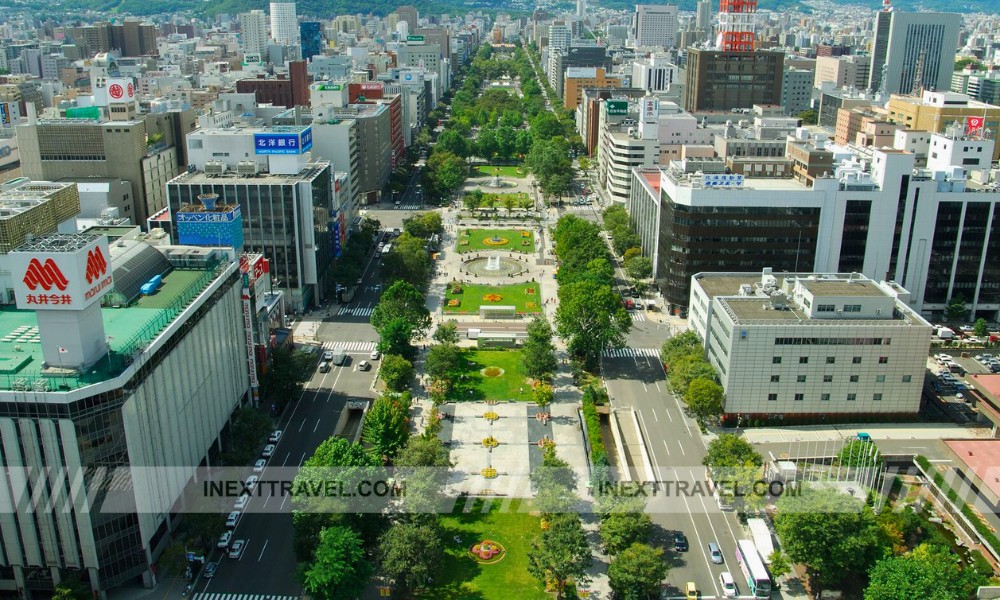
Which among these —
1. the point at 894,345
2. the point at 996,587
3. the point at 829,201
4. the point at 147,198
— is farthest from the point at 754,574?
the point at 147,198

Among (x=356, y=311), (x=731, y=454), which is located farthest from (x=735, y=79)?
(x=731, y=454)

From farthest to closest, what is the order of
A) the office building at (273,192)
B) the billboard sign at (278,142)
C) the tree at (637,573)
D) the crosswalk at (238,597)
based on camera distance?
1. the billboard sign at (278,142)
2. the office building at (273,192)
3. the crosswalk at (238,597)
4. the tree at (637,573)

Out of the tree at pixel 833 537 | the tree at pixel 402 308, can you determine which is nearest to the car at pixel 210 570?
the tree at pixel 402 308

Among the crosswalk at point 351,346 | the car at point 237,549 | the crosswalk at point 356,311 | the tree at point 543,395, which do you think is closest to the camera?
the car at point 237,549

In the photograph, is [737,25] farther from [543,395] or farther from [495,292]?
[543,395]

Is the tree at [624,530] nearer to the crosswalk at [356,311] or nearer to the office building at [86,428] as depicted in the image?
the office building at [86,428]

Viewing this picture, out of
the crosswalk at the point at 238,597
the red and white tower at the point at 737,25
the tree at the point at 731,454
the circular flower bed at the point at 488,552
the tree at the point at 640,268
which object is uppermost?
the red and white tower at the point at 737,25

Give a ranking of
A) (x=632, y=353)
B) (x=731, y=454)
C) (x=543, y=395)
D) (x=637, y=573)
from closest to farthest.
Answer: (x=637, y=573)
(x=731, y=454)
(x=543, y=395)
(x=632, y=353)
